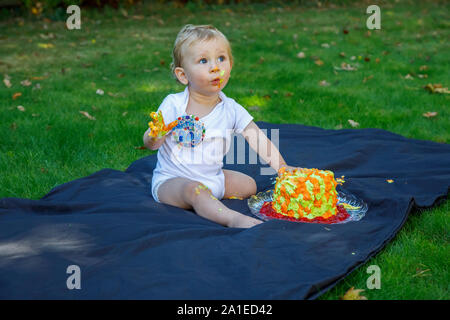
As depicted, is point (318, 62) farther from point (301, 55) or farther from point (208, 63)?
point (208, 63)

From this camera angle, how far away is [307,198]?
2779 mm

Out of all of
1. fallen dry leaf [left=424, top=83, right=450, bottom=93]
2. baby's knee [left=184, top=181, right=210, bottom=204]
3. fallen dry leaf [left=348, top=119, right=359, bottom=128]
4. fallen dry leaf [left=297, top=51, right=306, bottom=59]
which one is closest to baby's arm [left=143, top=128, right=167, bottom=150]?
baby's knee [left=184, top=181, right=210, bottom=204]

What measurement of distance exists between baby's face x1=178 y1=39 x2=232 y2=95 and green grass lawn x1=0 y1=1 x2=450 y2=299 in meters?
1.33

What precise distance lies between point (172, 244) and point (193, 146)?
802 mm

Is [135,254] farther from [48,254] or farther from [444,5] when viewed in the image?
[444,5]

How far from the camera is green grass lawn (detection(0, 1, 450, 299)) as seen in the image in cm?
293

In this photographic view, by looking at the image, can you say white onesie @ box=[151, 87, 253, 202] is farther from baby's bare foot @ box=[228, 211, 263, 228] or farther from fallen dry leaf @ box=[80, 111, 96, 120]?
fallen dry leaf @ box=[80, 111, 96, 120]

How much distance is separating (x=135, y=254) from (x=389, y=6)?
39.0 feet

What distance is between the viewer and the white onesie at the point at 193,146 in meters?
3.03

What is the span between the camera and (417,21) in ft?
33.0

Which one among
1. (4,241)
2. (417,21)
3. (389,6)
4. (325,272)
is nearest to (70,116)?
(4,241)

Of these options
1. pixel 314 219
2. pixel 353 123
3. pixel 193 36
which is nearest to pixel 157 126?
pixel 193 36

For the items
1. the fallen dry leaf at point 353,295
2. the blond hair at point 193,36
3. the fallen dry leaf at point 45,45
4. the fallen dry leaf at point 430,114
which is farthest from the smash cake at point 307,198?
the fallen dry leaf at point 45,45

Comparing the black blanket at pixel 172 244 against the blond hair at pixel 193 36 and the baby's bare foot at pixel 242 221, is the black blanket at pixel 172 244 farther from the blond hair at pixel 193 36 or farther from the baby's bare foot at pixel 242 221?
the blond hair at pixel 193 36
